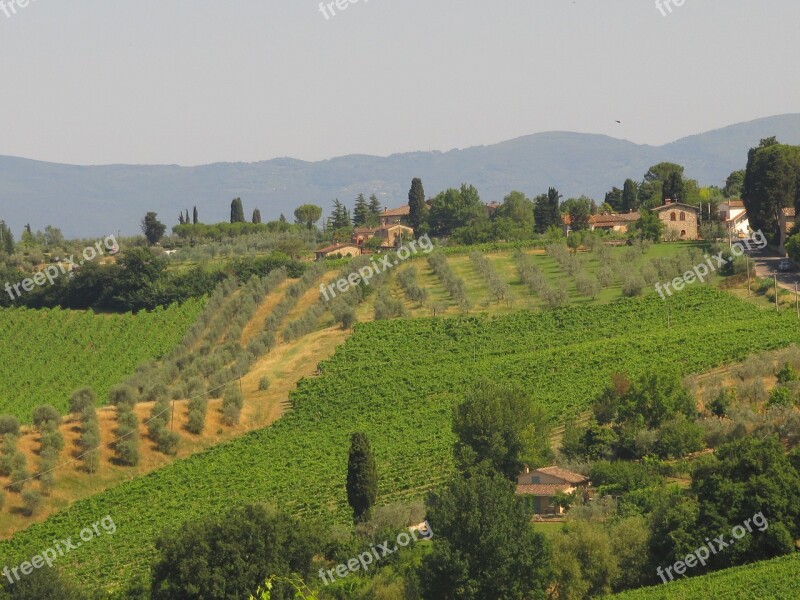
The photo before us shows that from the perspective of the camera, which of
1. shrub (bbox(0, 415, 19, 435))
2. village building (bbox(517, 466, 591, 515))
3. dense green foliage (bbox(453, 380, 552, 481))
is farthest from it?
shrub (bbox(0, 415, 19, 435))

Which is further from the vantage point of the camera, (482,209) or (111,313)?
(482,209)

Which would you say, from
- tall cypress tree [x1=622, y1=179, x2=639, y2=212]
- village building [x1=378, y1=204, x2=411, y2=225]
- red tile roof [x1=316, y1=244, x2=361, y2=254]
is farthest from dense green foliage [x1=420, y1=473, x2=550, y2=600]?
village building [x1=378, y1=204, x2=411, y2=225]

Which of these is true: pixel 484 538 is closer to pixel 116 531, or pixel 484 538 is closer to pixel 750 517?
pixel 750 517

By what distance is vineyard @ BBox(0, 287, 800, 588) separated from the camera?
160 feet

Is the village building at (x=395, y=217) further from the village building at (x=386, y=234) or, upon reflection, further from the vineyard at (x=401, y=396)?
the vineyard at (x=401, y=396)

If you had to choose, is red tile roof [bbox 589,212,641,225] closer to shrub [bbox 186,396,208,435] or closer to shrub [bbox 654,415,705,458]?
shrub [bbox 186,396,208,435]

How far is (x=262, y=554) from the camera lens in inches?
1415

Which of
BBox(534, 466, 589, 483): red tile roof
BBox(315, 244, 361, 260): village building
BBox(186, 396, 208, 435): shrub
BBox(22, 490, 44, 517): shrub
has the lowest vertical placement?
BBox(22, 490, 44, 517): shrub

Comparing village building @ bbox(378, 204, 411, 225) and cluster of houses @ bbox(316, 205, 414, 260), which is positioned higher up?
village building @ bbox(378, 204, 411, 225)

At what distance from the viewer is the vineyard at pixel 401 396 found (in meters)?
48.8

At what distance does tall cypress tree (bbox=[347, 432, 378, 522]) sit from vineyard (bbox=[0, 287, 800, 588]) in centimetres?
216

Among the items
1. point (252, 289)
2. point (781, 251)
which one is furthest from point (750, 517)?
point (252, 289)

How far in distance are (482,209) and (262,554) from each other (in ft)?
311

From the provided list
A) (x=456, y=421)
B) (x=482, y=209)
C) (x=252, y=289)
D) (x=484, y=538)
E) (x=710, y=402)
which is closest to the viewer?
(x=484, y=538)
